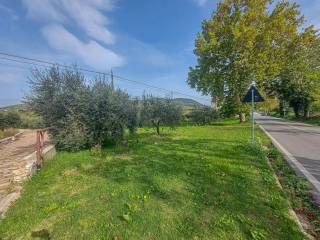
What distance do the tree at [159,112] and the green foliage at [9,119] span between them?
43.1 feet

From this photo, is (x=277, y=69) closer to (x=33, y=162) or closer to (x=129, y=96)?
(x=129, y=96)

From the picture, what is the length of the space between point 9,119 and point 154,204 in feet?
66.0

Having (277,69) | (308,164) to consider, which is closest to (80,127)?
(308,164)

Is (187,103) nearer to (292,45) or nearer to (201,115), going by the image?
(201,115)

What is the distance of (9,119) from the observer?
687 inches

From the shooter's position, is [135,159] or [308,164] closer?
[308,164]

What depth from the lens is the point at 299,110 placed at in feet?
119

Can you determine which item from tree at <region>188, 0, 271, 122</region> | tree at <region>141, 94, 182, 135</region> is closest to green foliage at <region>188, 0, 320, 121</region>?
tree at <region>188, 0, 271, 122</region>

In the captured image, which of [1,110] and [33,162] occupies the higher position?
[1,110]

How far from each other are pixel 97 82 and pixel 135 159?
4862 millimetres

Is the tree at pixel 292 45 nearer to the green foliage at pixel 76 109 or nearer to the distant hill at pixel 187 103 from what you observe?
the distant hill at pixel 187 103

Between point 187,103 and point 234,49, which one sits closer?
point 234,49

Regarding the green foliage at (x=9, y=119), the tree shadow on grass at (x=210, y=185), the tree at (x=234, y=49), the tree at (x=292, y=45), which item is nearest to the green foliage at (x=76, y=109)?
the tree shadow on grass at (x=210, y=185)

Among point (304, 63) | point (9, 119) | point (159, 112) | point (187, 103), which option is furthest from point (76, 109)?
point (304, 63)
